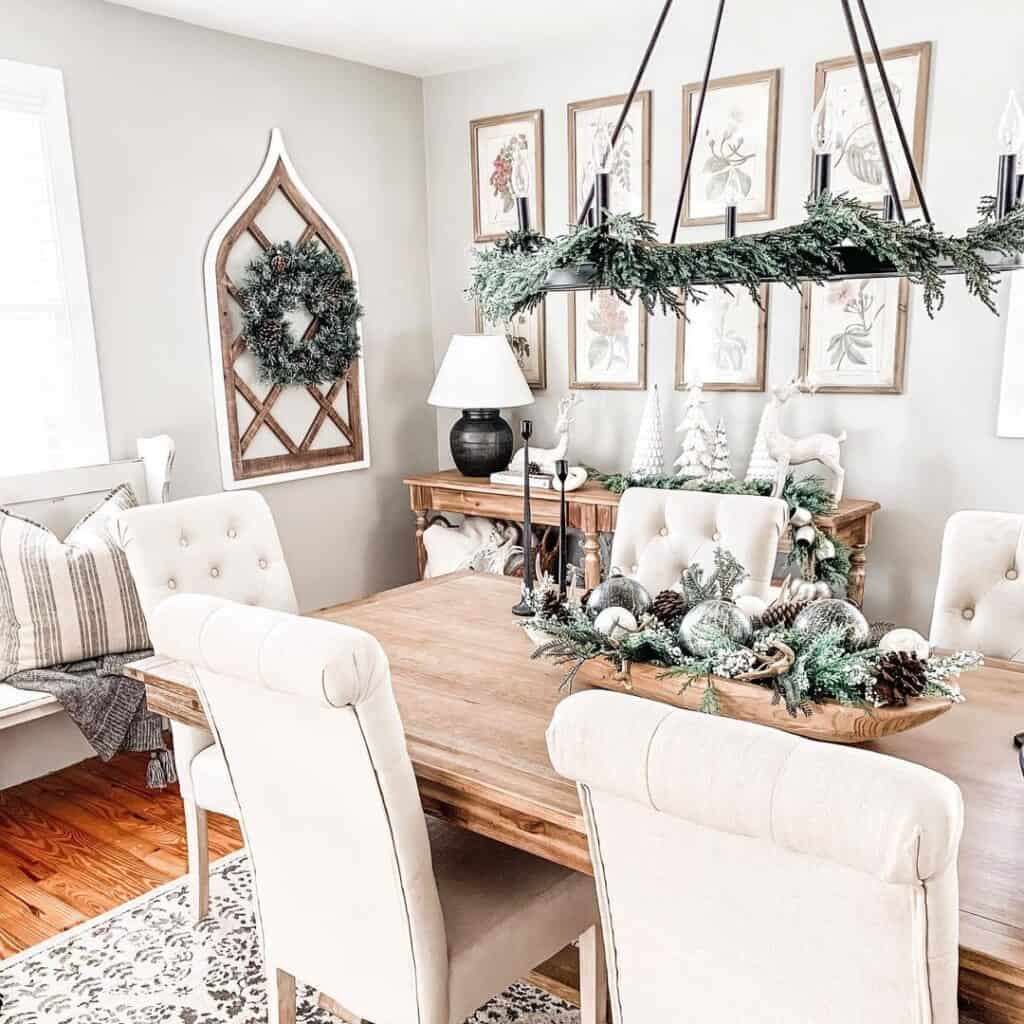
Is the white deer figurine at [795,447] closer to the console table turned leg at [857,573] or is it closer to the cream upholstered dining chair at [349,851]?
the console table turned leg at [857,573]

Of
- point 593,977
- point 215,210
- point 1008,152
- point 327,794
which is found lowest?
point 593,977

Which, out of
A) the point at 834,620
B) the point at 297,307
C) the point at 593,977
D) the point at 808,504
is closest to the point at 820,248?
the point at 834,620

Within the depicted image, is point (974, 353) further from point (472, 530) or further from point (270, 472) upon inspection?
point (270, 472)

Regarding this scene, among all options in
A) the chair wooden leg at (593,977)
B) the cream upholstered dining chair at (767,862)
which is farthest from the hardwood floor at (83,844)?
the cream upholstered dining chair at (767,862)

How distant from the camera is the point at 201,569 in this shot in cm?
243

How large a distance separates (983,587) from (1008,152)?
103cm

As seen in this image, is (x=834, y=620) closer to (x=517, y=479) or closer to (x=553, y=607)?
(x=553, y=607)

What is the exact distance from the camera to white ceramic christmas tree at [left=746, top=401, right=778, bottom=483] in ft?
10.7

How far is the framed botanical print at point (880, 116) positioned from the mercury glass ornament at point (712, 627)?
2.05 metres

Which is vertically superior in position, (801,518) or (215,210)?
(215,210)

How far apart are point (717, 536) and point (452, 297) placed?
2363mm

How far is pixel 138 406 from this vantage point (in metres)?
3.40

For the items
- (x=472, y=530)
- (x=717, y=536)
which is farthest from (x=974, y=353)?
(x=472, y=530)

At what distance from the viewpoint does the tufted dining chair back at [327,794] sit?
131 centimetres
